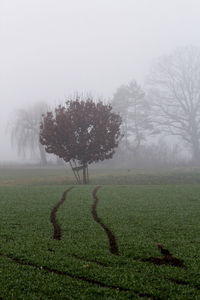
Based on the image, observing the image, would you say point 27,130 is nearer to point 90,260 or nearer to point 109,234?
point 109,234

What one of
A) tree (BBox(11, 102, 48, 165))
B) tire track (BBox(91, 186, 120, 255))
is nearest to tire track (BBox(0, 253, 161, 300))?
tire track (BBox(91, 186, 120, 255))

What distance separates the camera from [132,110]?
228 ft

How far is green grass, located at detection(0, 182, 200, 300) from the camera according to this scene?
758 cm

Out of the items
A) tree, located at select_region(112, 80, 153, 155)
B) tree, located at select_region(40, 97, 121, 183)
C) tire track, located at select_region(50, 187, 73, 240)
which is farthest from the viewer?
tree, located at select_region(112, 80, 153, 155)

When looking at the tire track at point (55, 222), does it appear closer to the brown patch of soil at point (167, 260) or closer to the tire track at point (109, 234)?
the tire track at point (109, 234)

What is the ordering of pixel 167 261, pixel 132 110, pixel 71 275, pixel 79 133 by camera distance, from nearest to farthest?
pixel 71 275 → pixel 167 261 → pixel 79 133 → pixel 132 110

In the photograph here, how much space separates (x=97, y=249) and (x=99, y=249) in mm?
59

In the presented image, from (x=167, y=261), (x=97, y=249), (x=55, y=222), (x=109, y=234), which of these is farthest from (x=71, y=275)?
(x=55, y=222)

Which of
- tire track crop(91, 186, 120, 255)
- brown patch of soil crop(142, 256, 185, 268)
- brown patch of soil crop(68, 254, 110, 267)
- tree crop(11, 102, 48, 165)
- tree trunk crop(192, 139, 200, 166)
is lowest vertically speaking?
brown patch of soil crop(142, 256, 185, 268)

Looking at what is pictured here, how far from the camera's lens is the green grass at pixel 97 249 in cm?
758

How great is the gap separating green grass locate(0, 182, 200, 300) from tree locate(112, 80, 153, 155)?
48.2 metres

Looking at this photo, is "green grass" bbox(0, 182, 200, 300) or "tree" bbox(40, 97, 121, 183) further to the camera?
"tree" bbox(40, 97, 121, 183)

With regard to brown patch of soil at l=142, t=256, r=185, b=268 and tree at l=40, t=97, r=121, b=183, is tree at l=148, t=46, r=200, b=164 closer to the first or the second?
tree at l=40, t=97, r=121, b=183

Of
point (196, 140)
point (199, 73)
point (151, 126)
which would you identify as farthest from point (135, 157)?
point (199, 73)
